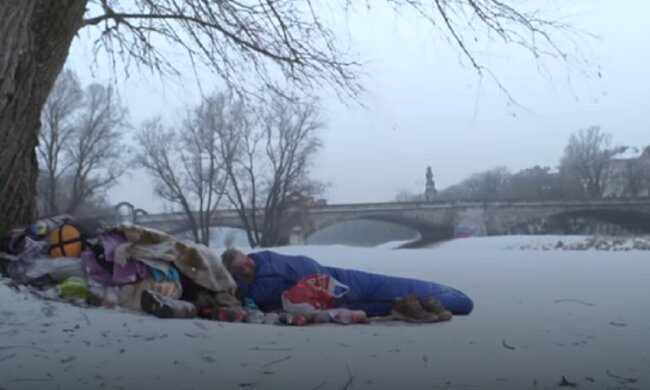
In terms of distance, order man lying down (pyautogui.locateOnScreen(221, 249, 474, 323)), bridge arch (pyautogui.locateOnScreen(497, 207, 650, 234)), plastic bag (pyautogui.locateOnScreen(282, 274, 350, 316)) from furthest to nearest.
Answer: bridge arch (pyautogui.locateOnScreen(497, 207, 650, 234))
man lying down (pyautogui.locateOnScreen(221, 249, 474, 323))
plastic bag (pyautogui.locateOnScreen(282, 274, 350, 316))

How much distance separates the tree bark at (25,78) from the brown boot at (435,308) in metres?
3.62

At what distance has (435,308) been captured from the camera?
14.9 ft

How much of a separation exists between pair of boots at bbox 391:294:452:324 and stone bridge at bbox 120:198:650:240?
19.5 meters

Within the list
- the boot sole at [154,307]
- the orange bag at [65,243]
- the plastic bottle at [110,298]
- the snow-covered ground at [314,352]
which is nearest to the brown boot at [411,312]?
the snow-covered ground at [314,352]

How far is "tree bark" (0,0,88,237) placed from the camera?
4379 mm

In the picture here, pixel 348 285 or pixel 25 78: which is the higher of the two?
pixel 25 78

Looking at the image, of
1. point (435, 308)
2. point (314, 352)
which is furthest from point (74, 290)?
point (435, 308)

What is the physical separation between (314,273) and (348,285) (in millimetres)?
370

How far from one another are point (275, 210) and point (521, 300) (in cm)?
2647

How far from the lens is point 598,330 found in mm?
4129

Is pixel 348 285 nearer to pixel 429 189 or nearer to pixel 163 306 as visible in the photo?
pixel 163 306

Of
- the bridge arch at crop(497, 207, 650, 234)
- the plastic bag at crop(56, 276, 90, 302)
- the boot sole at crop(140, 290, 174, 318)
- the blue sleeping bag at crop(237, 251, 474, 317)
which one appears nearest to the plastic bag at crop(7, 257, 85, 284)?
the plastic bag at crop(56, 276, 90, 302)

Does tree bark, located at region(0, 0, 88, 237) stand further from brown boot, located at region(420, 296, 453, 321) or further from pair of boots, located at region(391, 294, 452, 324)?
brown boot, located at region(420, 296, 453, 321)

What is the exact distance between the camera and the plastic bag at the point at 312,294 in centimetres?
470
